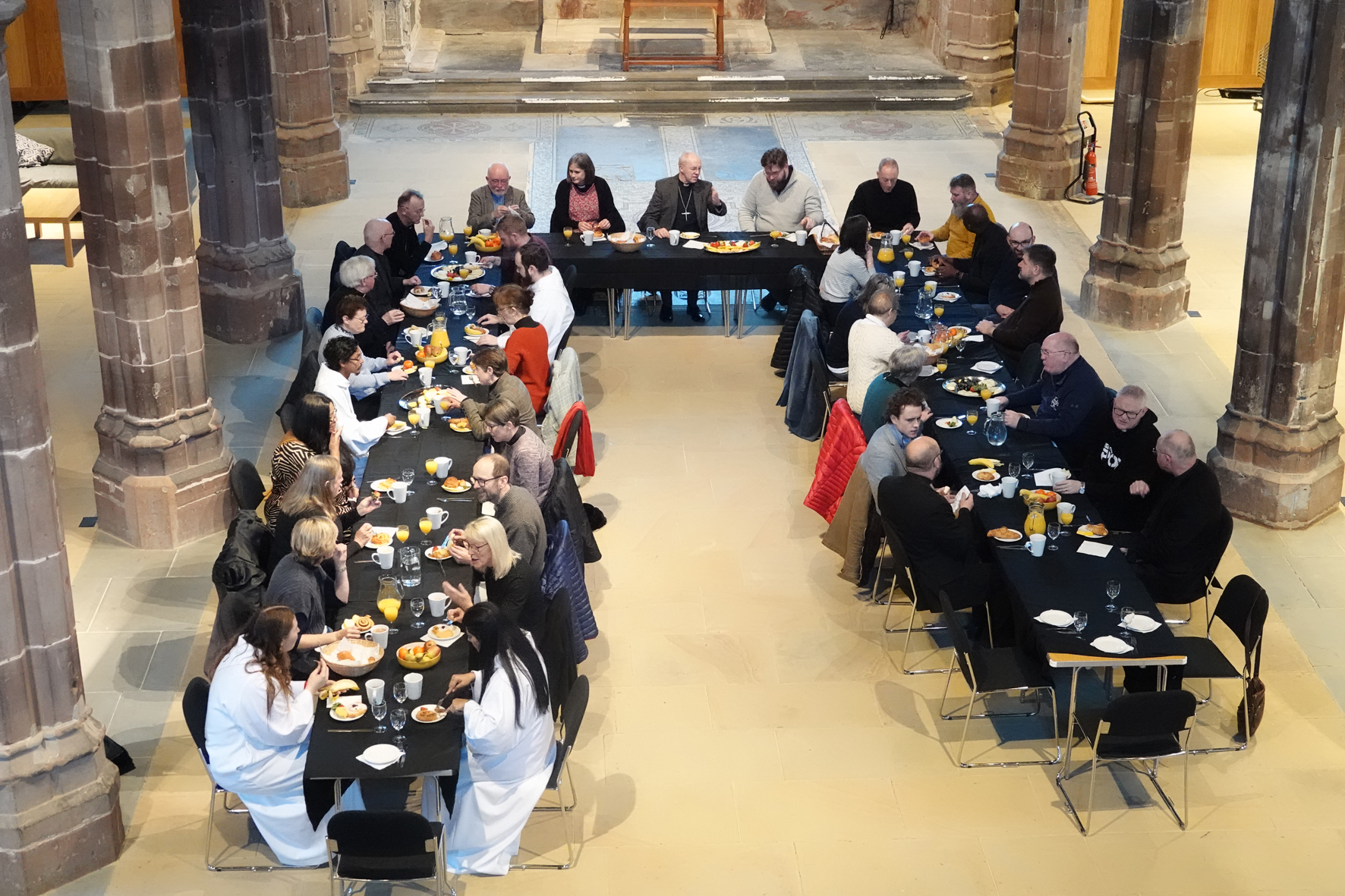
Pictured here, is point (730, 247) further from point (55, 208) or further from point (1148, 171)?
point (55, 208)

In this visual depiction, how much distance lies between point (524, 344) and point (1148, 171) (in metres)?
5.34

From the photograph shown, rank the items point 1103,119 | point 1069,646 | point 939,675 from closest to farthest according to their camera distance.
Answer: point 1069,646
point 939,675
point 1103,119

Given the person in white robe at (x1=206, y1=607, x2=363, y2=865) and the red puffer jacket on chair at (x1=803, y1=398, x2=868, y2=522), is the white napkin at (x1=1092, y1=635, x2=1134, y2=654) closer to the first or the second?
the red puffer jacket on chair at (x1=803, y1=398, x2=868, y2=522)

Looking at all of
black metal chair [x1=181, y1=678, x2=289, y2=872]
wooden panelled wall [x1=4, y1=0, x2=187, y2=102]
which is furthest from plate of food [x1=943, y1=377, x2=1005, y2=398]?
wooden panelled wall [x1=4, y1=0, x2=187, y2=102]

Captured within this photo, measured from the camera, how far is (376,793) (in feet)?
21.4

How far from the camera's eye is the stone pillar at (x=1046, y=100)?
49.3 feet

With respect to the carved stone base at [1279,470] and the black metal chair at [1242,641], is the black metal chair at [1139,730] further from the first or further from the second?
the carved stone base at [1279,470]

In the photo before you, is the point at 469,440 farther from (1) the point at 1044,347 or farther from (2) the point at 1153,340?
(2) the point at 1153,340

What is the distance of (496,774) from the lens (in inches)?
258

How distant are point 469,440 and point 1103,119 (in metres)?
11.9

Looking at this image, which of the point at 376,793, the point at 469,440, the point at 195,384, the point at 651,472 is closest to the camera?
the point at 376,793

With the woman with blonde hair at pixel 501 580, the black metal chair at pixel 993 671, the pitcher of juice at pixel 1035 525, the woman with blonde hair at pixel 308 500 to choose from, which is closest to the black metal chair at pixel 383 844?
the woman with blonde hair at pixel 501 580

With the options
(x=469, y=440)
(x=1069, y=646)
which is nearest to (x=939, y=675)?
(x=1069, y=646)

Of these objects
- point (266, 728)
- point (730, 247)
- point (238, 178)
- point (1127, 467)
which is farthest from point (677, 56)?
point (266, 728)
